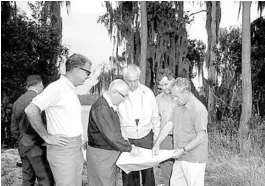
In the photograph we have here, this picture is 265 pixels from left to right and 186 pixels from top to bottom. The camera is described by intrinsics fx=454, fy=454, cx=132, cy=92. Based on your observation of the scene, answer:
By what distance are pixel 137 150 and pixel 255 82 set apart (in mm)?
11181

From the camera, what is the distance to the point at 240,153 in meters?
7.83

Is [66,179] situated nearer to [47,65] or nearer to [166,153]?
[166,153]

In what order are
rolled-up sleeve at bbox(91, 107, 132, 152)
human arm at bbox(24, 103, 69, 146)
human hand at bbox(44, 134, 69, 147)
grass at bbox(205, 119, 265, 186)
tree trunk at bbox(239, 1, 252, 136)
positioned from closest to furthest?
1. human arm at bbox(24, 103, 69, 146)
2. human hand at bbox(44, 134, 69, 147)
3. rolled-up sleeve at bbox(91, 107, 132, 152)
4. grass at bbox(205, 119, 265, 186)
5. tree trunk at bbox(239, 1, 252, 136)

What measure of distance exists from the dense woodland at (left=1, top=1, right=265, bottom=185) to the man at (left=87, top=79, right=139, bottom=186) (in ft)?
13.3

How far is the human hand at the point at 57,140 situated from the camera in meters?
3.51

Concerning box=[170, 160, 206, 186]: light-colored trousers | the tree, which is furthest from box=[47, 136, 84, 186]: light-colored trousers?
the tree

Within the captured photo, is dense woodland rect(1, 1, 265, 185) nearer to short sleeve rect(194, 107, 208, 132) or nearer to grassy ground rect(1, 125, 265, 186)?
grassy ground rect(1, 125, 265, 186)

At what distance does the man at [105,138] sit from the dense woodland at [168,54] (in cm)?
406

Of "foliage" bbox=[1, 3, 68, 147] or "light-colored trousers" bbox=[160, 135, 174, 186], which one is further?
"foliage" bbox=[1, 3, 68, 147]

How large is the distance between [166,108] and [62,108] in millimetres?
1850

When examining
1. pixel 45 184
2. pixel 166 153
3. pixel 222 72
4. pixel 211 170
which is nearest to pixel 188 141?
pixel 166 153

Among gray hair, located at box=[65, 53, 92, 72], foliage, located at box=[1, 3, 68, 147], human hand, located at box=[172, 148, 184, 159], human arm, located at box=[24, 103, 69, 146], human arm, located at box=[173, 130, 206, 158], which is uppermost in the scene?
foliage, located at box=[1, 3, 68, 147]

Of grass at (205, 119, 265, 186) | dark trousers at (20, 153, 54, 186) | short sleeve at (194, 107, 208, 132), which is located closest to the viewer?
short sleeve at (194, 107, 208, 132)

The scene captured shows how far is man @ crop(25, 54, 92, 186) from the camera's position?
3.51 meters
